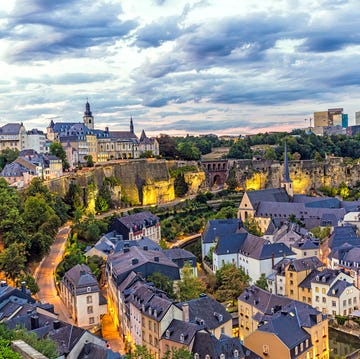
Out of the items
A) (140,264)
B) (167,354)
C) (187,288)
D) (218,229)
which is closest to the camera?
(167,354)

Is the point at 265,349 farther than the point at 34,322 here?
Yes

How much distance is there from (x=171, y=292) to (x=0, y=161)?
43.9 metres

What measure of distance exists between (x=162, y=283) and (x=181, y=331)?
319 inches

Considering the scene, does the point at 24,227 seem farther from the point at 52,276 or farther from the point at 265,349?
the point at 265,349

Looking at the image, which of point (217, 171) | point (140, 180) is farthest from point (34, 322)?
point (217, 171)

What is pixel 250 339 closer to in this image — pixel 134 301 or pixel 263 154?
pixel 134 301

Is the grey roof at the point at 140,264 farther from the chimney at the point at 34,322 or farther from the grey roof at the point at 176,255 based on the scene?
the chimney at the point at 34,322

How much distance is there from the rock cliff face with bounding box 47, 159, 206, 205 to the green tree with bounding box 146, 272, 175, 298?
123ft

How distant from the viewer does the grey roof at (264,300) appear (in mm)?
31953

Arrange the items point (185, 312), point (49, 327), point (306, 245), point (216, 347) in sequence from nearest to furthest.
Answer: point (216, 347)
point (49, 327)
point (185, 312)
point (306, 245)

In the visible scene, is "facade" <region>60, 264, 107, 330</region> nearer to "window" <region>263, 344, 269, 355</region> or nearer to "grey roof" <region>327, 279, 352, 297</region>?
"window" <region>263, 344, 269, 355</region>

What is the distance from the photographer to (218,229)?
5478cm

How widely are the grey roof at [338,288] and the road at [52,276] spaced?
60.7 feet

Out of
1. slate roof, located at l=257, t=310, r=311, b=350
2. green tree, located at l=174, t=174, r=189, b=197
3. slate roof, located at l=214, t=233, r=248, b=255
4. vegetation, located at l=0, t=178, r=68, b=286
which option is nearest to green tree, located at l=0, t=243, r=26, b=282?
vegetation, located at l=0, t=178, r=68, b=286
